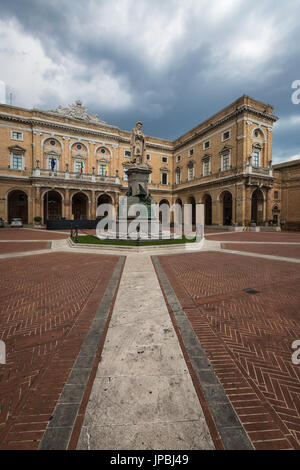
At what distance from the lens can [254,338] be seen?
3092mm

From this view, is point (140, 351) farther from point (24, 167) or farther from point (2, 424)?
point (24, 167)

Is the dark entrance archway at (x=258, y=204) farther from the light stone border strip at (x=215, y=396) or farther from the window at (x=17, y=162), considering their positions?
the window at (x=17, y=162)

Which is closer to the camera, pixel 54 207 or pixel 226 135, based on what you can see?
pixel 226 135

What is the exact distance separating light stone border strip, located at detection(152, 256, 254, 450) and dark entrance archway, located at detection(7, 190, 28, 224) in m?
36.1

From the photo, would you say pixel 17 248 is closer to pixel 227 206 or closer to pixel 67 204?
pixel 67 204

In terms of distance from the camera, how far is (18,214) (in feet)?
112

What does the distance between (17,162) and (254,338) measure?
125ft

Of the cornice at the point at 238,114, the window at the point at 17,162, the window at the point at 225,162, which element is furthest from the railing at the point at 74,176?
the window at the point at 225,162

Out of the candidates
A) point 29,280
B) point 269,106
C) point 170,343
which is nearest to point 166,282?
point 170,343

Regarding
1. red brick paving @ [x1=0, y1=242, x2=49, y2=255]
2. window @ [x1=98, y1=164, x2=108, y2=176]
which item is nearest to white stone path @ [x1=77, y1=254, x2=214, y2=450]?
red brick paving @ [x1=0, y1=242, x2=49, y2=255]

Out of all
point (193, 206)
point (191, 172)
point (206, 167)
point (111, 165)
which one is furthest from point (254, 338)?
point (111, 165)

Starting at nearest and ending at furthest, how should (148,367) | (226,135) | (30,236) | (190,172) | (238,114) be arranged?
(148,367) < (30,236) < (238,114) < (226,135) < (190,172)

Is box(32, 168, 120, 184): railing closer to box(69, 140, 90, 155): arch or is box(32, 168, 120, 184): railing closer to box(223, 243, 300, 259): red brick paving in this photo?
box(69, 140, 90, 155): arch

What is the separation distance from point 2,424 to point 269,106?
37.5m
